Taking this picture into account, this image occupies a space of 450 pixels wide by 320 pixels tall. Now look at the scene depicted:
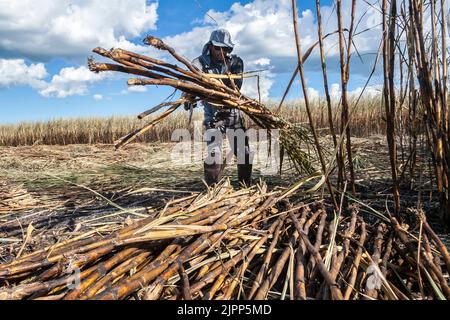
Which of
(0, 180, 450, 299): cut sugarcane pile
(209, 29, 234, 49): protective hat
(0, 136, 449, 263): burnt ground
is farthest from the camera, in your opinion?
(209, 29, 234, 49): protective hat

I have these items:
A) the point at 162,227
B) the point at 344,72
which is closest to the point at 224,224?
the point at 162,227

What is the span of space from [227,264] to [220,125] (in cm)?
223

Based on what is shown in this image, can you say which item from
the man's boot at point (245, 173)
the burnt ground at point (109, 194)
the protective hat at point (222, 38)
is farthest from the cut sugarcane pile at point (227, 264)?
the protective hat at point (222, 38)

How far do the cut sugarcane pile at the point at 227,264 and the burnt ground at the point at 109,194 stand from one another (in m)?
0.30

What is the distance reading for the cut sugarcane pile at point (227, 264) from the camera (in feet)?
4.71

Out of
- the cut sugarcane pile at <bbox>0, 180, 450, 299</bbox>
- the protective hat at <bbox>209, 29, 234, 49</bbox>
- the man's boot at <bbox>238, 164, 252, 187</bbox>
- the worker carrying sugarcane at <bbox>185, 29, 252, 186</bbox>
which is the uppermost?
the protective hat at <bbox>209, 29, 234, 49</bbox>

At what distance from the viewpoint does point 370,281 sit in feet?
4.92

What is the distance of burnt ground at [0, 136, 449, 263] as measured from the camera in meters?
2.44

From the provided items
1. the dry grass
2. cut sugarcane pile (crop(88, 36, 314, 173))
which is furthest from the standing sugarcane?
the dry grass

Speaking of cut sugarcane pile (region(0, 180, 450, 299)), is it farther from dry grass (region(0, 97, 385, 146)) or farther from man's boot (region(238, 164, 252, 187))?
dry grass (region(0, 97, 385, 146))

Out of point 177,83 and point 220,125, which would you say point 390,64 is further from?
point 220,125

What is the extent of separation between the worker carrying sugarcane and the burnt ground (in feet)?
0.94

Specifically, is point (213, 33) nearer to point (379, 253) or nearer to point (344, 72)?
point (344, 72)

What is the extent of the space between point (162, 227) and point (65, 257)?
1.37 feet
